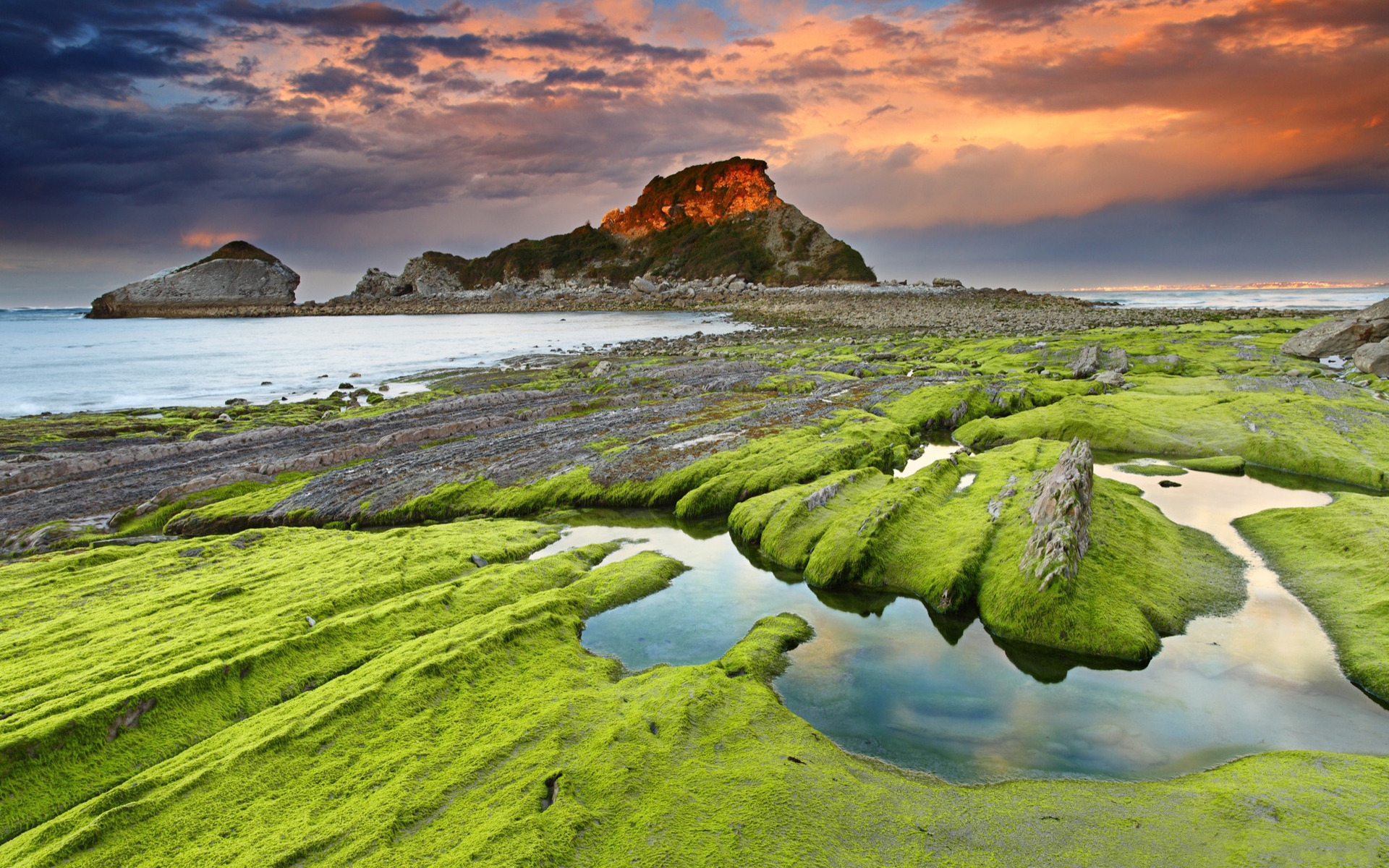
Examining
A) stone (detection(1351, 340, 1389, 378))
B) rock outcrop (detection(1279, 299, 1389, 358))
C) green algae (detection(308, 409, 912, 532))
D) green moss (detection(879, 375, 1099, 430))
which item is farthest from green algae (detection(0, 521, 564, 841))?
rock outcrop (detection(1279, 299, 1389, 358))

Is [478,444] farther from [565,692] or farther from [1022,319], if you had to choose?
[1022,319]

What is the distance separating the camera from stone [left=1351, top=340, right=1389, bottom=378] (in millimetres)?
38750

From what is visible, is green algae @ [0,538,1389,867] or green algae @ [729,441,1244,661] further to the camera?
green algae @ [729,441,1244,661]

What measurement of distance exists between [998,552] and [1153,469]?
1395 cm

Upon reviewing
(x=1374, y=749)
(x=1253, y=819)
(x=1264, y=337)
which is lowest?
(x=1374, y=749)

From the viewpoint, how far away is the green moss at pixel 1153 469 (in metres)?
25.0

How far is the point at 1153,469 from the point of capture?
25453 millimetres

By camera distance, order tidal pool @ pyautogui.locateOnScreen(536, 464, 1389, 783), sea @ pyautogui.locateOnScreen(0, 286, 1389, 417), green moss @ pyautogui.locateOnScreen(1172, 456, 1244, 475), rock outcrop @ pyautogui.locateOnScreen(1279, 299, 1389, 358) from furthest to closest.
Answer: sea @ pyautogui.locateOnScreen(0, 286, 1389, 417) → rock outcrop @ pyautogui.locateOnScreen(1279, 299, 1389, 358) → green moss @ pyautogui.locateOnScreen(1172, 456, 1244, 475) → tidal pool @ pyautogui.locateOnScreen(536, 464, 1389, 783)

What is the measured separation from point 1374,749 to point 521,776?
44.0 ft

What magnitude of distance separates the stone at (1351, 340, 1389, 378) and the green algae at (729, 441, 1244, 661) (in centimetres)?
3293

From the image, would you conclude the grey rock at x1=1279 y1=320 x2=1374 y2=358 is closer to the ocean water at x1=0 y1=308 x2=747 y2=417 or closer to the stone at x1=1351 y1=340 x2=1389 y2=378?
the stone at x1=1351 y1=340 x2=1389 y2=378

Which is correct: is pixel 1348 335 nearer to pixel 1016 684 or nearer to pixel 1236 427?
pixel 1236 427

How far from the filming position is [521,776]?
902 cm

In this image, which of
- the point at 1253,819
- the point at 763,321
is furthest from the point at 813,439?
the point at 763,321
